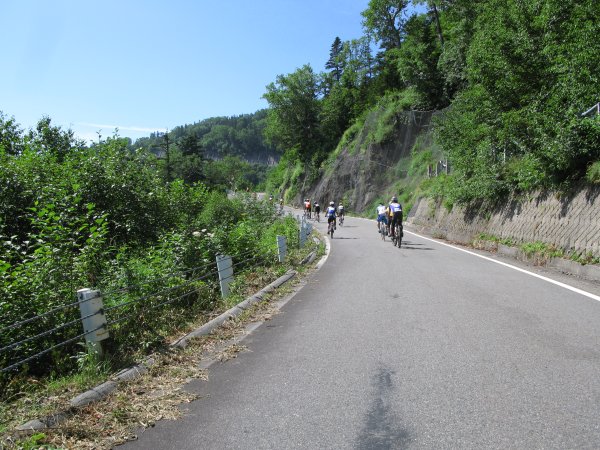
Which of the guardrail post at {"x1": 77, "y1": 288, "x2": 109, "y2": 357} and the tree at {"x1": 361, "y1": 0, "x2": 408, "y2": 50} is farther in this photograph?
the tree at {"x1": 361, "y1": 0, "x2": 408, "y2": 50}

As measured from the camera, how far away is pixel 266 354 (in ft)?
17.1

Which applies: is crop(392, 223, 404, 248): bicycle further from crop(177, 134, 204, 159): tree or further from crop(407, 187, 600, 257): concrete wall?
crop(177, 134, 204, 159): tree

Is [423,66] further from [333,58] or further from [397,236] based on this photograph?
[333,58]

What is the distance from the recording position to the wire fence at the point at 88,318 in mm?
4555

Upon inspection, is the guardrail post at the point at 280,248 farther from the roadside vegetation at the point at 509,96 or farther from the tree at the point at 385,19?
the tree at the point at 385,19

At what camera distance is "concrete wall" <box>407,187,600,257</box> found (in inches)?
398

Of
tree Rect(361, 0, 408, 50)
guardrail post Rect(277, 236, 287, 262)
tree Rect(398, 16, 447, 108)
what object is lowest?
guardrail post Rect(277, 236, 287, 262)

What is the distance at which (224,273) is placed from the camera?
8305 millimetres

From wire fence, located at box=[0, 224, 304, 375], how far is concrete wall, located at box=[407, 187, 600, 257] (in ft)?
27.0

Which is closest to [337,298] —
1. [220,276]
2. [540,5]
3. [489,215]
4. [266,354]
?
[220,276]

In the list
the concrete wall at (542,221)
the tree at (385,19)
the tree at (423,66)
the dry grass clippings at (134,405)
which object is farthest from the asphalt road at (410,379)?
the tree at (385,19)

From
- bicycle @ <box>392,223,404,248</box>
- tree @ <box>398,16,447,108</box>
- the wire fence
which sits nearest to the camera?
the wire fence

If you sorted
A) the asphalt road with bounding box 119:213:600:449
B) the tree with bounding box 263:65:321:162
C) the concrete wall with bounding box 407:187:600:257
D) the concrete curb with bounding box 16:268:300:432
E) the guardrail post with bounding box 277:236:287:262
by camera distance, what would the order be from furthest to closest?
1. the tree with bounding box 263:65:321:162
2. the guardrail post with bounding box 277:236:287:262
3. the concrete wall with bounding box 407:187:600:257
4. the concrete curb with bounding box 16:268:300:432
5. the asphalt road with bounding box 119:213:600:449

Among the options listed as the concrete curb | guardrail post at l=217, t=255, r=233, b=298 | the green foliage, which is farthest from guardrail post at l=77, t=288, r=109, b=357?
the green foliage
